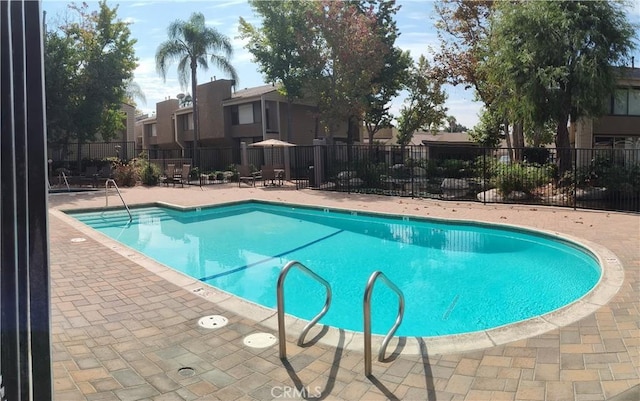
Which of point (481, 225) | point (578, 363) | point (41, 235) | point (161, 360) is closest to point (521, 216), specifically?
point (481, 225)

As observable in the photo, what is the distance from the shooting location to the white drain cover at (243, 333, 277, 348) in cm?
376

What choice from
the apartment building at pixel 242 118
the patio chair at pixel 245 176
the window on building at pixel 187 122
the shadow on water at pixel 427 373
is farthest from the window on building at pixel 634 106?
the window on building at pixel 187 122

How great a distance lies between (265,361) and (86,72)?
24056 mm

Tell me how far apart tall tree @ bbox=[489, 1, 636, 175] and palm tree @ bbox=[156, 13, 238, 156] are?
55.9 ft

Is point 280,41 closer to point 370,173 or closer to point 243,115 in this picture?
point 243,115

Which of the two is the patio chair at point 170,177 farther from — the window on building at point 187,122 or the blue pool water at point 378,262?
the window on building at point 187,122

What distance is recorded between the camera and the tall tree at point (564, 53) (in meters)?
14.1

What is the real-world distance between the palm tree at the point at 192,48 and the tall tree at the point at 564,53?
17049mm

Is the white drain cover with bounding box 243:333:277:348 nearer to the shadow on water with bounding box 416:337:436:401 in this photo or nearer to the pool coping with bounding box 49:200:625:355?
the pool coping with bounding box 49:200:625:355

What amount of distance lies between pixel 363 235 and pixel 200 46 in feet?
66.4

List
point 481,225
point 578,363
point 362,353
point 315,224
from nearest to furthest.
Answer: point 578,363 → point 362,353 → point 481,225 → point 315,224

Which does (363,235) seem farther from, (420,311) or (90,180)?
(90,180)

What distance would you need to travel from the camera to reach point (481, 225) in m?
10.6

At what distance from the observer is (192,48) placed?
2683 centimetres
